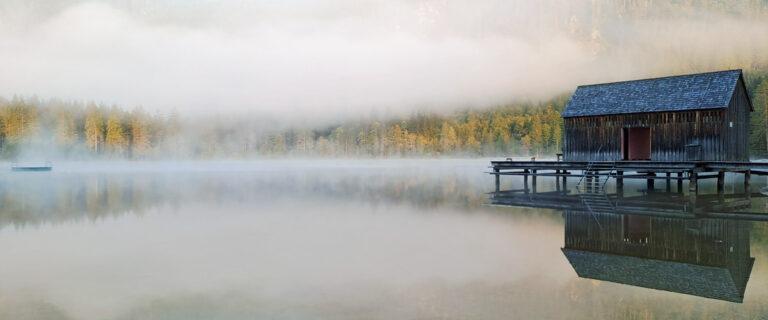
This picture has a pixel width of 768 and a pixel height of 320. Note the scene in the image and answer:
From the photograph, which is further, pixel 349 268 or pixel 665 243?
pixel 665 243

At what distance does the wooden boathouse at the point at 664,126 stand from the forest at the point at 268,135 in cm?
5073

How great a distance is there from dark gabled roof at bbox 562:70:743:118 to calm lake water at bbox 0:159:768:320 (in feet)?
21.5

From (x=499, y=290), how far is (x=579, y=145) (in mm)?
26332

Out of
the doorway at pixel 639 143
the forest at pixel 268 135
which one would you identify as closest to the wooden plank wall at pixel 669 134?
the doorway at pixel 639 143

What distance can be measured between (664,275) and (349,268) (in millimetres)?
8133

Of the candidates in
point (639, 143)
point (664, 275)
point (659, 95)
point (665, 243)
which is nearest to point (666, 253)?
point (665, 243)

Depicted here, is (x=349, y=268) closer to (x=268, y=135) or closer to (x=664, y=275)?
(x=664, y=275)

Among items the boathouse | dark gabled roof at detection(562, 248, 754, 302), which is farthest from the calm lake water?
the boathouse

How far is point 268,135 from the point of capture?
187 meters

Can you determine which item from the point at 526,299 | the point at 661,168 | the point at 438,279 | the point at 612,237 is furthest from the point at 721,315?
the point at 661,168

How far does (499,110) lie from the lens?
7584 inches

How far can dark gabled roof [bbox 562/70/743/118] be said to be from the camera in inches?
1292

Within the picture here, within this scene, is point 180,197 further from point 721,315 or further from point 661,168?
point 721,315

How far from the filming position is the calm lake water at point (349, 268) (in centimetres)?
1246
